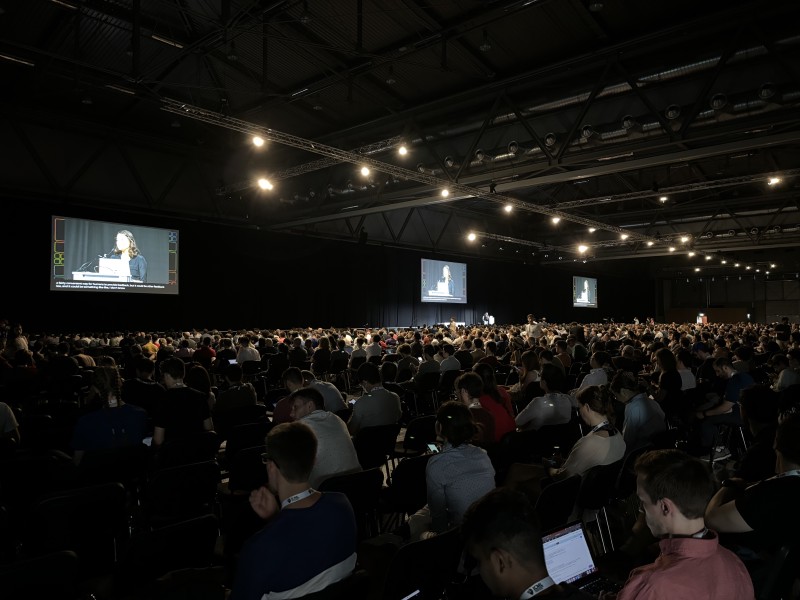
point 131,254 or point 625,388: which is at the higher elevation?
point 131,254

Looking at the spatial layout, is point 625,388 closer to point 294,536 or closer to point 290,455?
point 290,455

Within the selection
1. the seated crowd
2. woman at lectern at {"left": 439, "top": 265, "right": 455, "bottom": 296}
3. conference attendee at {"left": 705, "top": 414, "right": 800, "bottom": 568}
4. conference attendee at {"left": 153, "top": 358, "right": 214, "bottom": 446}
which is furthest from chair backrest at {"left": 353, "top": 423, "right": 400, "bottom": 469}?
woman at lectern at {"left": 439, "top": 265, "right": 455, "bottom": 296}

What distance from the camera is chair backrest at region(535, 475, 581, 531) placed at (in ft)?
9.88

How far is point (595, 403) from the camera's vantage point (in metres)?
3.97

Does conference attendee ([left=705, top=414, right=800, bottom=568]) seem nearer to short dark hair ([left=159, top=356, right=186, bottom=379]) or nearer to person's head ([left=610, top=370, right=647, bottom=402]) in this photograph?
person's head ([left=610, top=370, right=647, bottom=402])

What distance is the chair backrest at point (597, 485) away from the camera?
3.54 m

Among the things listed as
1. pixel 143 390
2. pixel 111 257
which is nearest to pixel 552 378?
pixel 143 390

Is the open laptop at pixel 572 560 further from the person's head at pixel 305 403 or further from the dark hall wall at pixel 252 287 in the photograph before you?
the dark hall wall at pixel 252 287

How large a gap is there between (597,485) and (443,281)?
2288cm

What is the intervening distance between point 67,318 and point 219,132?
6.67 m

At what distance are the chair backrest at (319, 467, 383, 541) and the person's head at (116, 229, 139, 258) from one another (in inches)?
571

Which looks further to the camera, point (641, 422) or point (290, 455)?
point (641, 422)

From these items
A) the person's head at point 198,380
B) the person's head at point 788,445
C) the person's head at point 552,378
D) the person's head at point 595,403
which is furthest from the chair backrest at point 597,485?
the person's head at point 198,380

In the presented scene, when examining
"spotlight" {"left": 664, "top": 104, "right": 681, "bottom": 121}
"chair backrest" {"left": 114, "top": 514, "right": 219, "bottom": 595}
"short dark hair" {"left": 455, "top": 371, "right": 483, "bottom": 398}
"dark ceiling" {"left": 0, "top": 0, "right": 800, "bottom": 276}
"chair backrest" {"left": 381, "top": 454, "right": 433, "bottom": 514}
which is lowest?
"chair backrest" {"left": 381, "top": 454, "right": 433, "bottom": 514}
